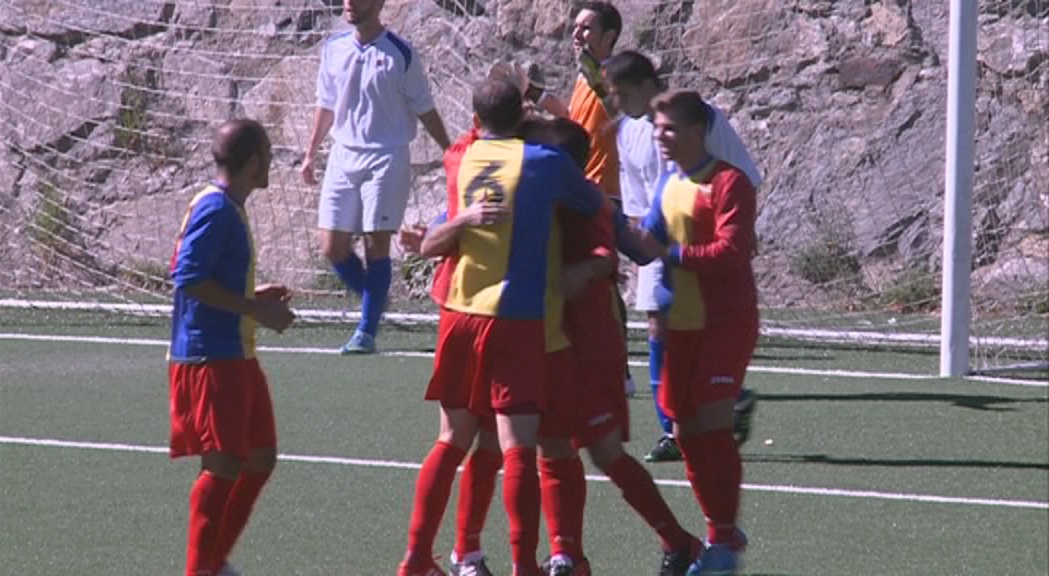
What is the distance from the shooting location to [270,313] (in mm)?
Answer: 6070

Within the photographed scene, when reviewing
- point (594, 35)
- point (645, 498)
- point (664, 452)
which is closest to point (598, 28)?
point (594, 35)

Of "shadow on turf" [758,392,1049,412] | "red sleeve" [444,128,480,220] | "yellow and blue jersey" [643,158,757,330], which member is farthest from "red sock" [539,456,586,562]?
"shadow on turf" [758,392,1049,412]

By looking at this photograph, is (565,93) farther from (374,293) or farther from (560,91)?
(374,293)

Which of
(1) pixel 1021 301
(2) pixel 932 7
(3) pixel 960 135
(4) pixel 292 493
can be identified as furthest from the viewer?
(2) pixel 932 7

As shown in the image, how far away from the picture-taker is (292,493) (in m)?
8.25

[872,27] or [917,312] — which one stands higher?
[872,27]

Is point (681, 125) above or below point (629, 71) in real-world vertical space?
below

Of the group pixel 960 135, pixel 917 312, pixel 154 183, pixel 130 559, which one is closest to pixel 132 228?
pixel 154 183

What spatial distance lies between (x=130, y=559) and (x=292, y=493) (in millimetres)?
1232

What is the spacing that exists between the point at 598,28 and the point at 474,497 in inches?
133

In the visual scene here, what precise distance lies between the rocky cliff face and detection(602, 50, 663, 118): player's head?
18.9 ft

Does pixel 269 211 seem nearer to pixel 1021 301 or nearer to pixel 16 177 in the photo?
pixel 16 177

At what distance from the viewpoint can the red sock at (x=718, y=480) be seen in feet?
21.9

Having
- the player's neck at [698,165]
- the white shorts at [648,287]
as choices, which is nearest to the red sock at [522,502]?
the player's neck at [698,165]
